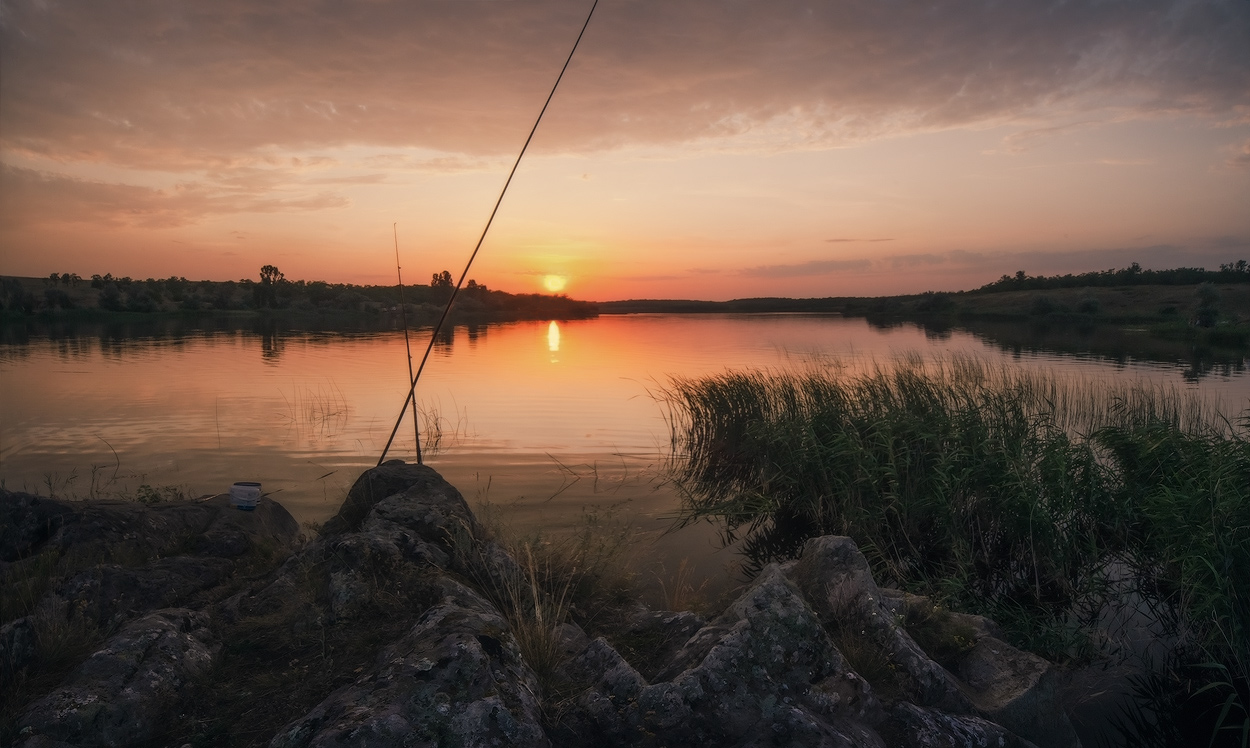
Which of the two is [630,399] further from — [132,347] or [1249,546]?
[132,347]

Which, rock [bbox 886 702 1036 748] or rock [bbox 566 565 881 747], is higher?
rock [bbox 566 565 881 747]

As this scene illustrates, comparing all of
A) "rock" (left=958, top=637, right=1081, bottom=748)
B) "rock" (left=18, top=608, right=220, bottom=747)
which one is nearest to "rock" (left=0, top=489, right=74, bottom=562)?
"rock" (left=18, top=608, right=220, bottom=747)

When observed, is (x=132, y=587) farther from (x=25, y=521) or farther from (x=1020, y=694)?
(x=1020, y=694)

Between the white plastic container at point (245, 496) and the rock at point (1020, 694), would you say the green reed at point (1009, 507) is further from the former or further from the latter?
the white plastic container at point (245, 496)

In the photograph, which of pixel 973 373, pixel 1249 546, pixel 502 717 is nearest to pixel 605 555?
pixel 502 717

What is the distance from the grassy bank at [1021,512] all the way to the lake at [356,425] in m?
1.61

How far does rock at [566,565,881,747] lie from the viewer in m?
3.26

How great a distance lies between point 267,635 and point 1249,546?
23.6ft

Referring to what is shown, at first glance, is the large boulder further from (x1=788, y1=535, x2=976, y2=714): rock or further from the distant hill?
the distant hill

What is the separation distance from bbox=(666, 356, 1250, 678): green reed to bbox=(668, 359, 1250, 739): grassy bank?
2cm

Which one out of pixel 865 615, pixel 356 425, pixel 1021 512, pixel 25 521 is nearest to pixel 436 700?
pixel 865 615

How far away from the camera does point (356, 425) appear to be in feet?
52.7

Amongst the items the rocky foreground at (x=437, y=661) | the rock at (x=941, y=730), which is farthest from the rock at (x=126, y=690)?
the rock at (x=941, y=730)

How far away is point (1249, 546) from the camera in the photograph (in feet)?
18.0
